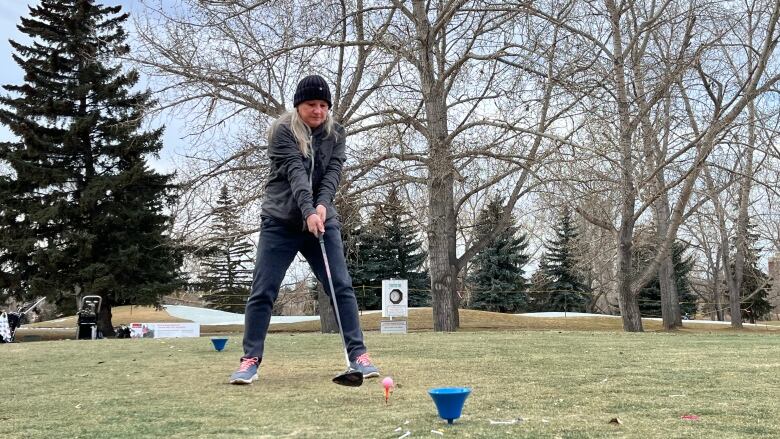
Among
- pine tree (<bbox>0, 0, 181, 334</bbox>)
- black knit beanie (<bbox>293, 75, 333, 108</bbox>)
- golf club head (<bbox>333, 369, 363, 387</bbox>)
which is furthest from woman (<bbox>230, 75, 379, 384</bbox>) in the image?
pine tree (<bbox>0, 0, 181, 334</bbox>)

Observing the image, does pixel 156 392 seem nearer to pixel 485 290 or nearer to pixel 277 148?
pixel 277 148

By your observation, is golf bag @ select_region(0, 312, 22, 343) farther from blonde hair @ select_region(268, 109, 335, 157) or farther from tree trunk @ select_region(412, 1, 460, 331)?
blonde hair @ select_region(268, 109, 335, 157)

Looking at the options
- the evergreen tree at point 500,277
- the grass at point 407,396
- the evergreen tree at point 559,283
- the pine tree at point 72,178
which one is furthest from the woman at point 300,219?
the evergreen tree at point 559,283

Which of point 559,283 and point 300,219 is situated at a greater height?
point 559,283

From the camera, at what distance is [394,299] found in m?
17.1

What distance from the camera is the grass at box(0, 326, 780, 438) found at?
285 centimetres

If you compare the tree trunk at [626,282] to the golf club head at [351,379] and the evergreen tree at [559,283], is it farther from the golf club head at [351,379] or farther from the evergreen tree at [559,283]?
the evergreen tree at [559,283]

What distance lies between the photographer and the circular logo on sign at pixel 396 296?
17062 millimetres

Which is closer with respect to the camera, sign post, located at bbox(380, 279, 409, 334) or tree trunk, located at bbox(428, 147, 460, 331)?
tree trunk, located at bbox(428, 147, 460, 331)

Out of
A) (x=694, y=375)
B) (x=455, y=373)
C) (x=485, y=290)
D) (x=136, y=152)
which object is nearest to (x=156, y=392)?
(x=455, y=373)

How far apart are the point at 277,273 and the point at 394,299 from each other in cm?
1263

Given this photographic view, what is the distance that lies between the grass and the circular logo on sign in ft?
34.7

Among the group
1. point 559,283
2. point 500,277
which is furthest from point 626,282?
point 559,283

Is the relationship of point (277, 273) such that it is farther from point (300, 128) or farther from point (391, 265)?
point (391, 265)
